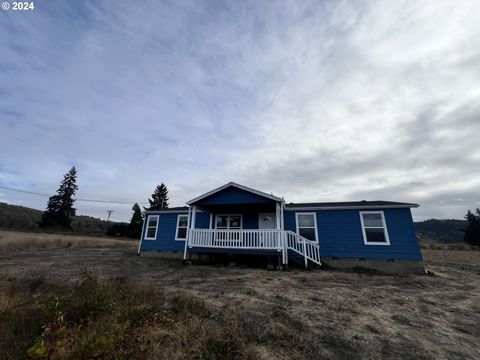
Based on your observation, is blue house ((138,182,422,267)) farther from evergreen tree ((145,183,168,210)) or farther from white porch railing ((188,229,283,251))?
evergreen tree ((145,183,168,210))

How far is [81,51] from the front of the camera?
384 inches

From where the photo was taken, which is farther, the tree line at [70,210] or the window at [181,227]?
the tree line at [70,210]

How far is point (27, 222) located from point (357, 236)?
2095 inches

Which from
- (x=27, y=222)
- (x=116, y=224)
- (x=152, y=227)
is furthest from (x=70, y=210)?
(x=152, y=227)

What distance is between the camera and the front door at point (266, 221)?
47.1 ft

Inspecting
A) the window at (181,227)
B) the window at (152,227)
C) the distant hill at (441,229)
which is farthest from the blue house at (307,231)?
the distant hill at (441,229)

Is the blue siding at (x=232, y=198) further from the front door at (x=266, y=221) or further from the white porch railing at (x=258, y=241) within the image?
the front door at (x=266, y=221)

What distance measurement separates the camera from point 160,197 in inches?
1941

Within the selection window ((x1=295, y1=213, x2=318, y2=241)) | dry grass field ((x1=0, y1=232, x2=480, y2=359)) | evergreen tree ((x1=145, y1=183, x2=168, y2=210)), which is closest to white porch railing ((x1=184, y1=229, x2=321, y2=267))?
window ((x1=295, y1=213, x2=318, y2=241))

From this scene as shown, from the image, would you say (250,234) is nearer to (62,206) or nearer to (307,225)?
(307,225)

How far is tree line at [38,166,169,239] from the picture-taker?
40750mm

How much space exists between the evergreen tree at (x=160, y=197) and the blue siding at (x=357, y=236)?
40.7 metres

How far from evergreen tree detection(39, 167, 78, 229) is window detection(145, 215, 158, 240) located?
134 ft

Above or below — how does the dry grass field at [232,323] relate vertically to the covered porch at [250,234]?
below
